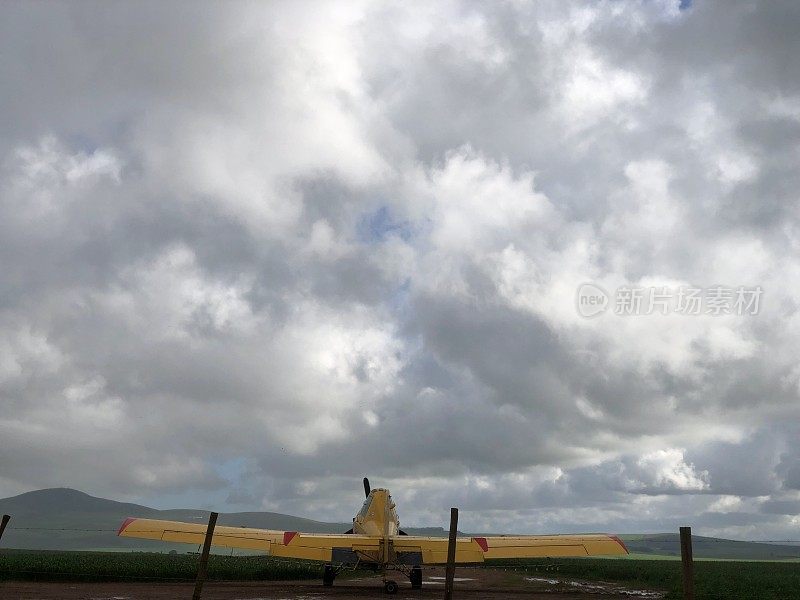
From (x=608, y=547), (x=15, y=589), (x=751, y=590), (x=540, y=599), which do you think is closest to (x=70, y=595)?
(x=15, y=589)

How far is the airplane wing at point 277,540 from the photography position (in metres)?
25.5

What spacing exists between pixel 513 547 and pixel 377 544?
5200 mm

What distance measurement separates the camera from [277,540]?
25938mm

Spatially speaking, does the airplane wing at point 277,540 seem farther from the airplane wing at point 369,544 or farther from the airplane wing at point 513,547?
the airplane wing at point 513,547

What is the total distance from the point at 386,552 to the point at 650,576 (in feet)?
89.5

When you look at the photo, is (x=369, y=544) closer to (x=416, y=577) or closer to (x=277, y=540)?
(x=277, y=540)

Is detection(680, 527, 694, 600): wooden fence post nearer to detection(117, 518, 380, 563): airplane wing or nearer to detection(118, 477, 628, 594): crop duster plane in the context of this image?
detection(118, 477, 628, 594): crop duster plane

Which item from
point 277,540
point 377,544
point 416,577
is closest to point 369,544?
point 377,544

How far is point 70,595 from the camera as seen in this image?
2291 centimetres

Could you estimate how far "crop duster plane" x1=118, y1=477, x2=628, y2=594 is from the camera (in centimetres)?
2539

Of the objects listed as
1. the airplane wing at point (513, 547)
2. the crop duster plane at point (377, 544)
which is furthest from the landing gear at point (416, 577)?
the crop duster plane at point (377, 544)

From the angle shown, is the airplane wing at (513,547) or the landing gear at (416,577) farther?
the landing gear at (416,577)

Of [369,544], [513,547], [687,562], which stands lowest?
[687,562]

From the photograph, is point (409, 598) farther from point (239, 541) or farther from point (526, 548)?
point (239, 541)
